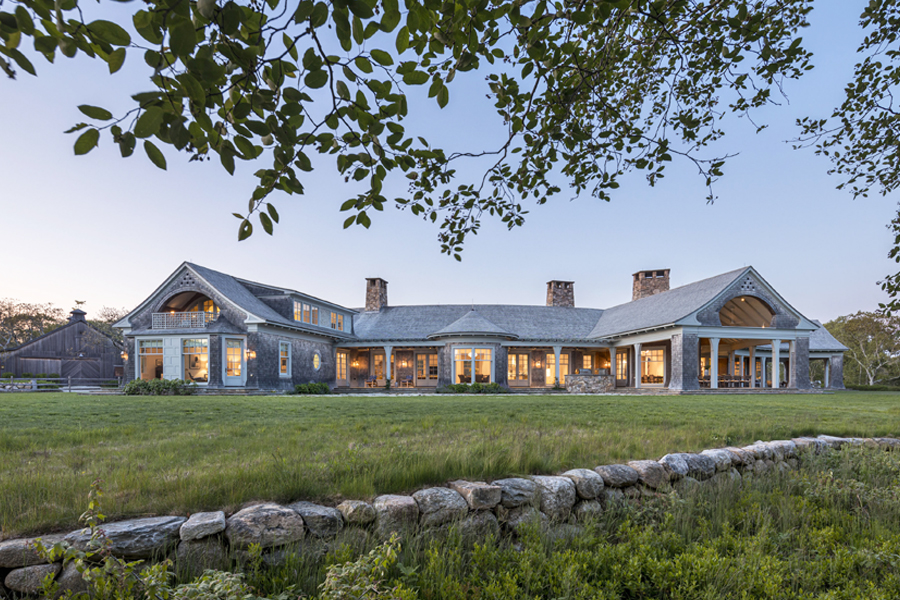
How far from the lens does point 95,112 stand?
5.29 feet

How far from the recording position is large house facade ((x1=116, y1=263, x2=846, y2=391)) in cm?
2020

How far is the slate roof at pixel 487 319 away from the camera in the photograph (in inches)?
1080

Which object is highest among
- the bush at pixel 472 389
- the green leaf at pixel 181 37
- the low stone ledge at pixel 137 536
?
the green leaf at pixel 181 37

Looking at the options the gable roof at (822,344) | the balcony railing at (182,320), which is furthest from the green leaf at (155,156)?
the gable roof at (822,344)

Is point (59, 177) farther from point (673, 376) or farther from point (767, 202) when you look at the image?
point (767, 202)

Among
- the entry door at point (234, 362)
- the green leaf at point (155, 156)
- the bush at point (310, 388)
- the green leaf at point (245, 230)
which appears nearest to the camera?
the green leaf at point (155, 156)

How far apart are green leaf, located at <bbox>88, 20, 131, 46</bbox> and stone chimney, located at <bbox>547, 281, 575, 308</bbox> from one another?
32172 mm

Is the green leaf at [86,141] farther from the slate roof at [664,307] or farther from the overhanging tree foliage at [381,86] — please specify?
the slate roof at [664,307]

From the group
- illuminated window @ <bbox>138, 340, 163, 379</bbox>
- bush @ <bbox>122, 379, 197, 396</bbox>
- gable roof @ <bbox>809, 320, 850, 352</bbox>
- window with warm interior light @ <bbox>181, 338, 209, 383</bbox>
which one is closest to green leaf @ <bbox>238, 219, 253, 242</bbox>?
bush @ <bbox>122, 379, 197, 396</bbox>

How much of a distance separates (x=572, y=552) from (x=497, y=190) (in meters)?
3.59

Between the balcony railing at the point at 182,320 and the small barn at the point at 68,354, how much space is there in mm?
17977

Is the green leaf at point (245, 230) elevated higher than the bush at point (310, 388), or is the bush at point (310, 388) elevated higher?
the green leaf at point (245, 230)

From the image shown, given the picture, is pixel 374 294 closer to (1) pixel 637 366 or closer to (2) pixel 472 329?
(2) pixel 472 329

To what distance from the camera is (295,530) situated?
2.85 metres
